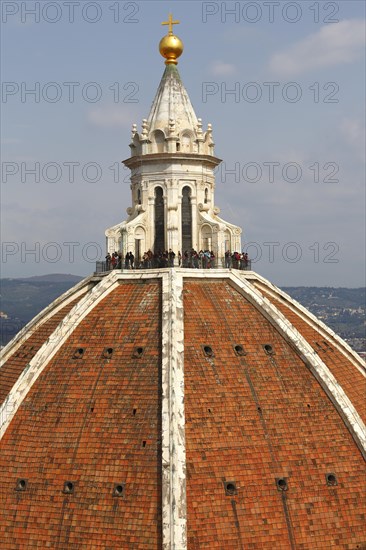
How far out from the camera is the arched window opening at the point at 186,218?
124ft

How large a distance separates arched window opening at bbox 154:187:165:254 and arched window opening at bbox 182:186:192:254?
34.0 inches

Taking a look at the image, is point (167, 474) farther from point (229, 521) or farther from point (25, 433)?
point (25, 433)

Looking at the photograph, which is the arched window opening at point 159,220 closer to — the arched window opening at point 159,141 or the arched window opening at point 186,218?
the arched window opening at point 186,218

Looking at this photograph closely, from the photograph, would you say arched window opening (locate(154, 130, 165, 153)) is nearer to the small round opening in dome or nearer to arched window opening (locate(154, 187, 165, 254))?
arched window opening (locate(154, 187, 165, 254))

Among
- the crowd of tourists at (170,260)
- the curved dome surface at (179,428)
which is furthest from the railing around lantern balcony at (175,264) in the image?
the curved dome surface at (179,428)

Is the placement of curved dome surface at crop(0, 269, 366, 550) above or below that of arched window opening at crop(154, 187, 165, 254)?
below

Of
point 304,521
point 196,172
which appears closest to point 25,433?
point 304,521

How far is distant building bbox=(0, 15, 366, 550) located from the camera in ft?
95.9

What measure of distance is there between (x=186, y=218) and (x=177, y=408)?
33.9 ft

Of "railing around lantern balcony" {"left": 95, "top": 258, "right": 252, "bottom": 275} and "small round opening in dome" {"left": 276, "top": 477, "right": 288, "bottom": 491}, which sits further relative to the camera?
"railing around lantern balcony" {"left": 95, "top": 258, "right": 252, "bottom": 275}

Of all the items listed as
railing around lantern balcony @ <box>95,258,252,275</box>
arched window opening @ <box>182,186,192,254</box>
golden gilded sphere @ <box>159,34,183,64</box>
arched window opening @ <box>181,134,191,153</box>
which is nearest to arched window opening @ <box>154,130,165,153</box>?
arched window opening @ <box>181,134,191,153</box>

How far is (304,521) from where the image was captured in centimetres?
2995

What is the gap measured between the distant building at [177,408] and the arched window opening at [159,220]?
0.09m

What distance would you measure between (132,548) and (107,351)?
7.46 meters
